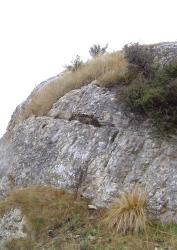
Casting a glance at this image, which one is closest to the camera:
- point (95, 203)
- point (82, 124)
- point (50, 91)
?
point (95, 203)

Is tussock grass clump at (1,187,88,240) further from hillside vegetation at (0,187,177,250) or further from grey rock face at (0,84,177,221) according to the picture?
grey rock face at (0,84,177,221)

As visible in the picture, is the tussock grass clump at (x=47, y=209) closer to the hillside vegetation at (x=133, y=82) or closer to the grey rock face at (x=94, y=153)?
the grey rock face at (x=94, y=153)

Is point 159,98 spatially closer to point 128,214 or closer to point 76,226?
point 128,214

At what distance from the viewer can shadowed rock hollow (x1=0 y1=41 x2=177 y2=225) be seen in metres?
8.30

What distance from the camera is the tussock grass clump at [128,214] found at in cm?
762

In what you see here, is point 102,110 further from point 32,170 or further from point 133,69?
point 32,170

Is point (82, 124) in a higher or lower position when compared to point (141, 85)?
lower

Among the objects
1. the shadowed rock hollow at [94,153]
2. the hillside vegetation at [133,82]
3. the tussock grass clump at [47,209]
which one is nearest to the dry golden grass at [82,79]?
the hillside vegetation at [133,82]

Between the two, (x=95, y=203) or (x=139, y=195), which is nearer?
(x=139, y=195)

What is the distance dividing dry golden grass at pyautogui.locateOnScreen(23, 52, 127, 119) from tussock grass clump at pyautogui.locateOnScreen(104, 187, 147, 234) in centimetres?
334

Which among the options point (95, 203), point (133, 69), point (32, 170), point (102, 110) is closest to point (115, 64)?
point (133, 69)

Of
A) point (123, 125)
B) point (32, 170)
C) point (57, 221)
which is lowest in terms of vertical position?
point (57, 221)

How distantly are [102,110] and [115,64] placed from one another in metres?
1.67

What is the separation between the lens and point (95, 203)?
8.55m
